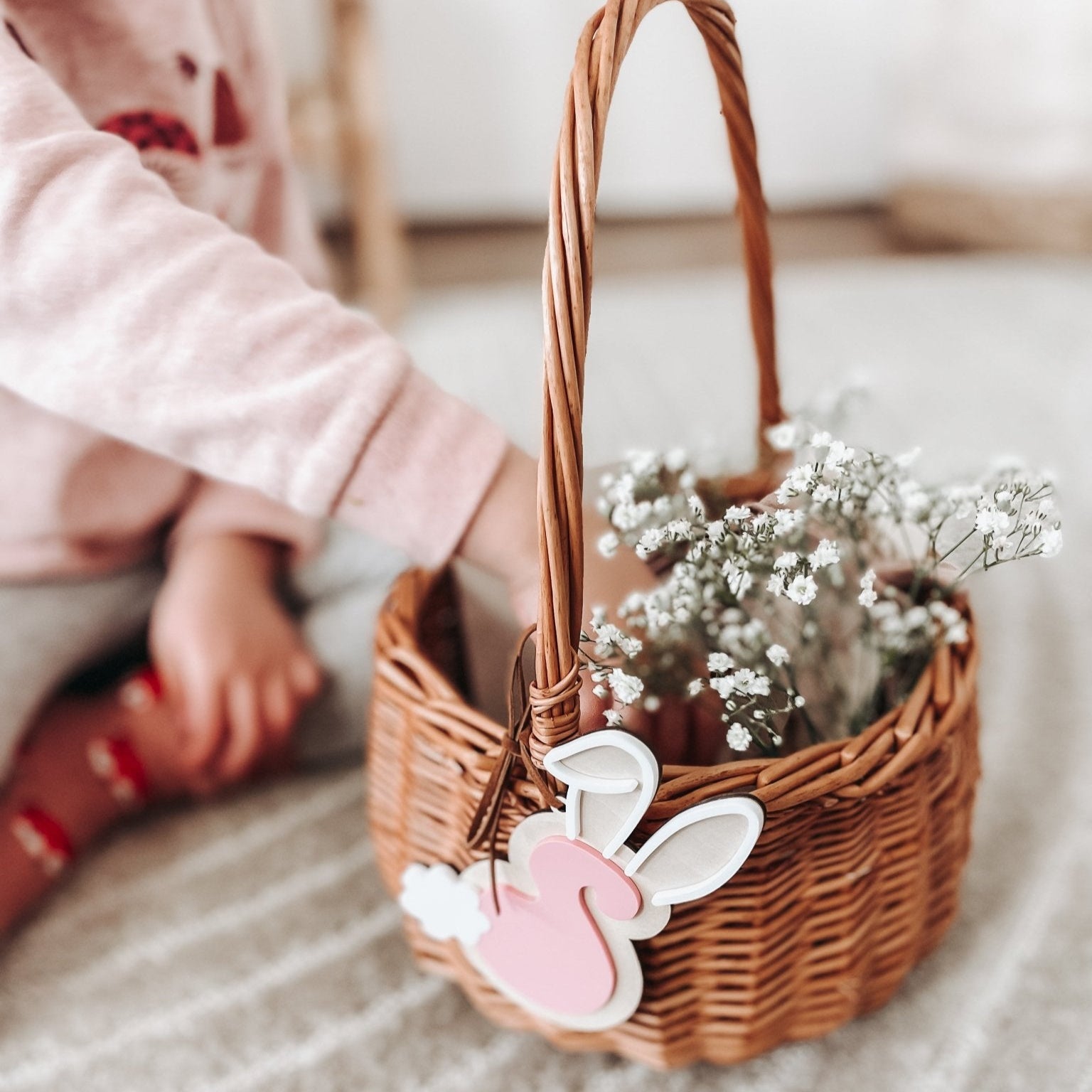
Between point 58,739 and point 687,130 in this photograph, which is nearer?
point 58,739

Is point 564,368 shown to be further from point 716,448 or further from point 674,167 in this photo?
point 674,167

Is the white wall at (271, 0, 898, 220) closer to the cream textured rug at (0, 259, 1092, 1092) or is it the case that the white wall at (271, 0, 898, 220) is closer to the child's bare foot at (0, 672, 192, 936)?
the cream textured rug at (0, 259, 1092, 1092)

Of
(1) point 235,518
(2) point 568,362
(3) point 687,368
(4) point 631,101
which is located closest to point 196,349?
(2) point 568,362

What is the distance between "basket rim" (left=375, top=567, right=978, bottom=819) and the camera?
0.42m

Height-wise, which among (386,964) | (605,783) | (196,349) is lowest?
(386,964)

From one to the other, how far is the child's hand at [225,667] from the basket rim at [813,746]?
0.23 metres

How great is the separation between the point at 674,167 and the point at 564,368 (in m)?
1.95

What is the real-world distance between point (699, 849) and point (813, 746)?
3.1 inches

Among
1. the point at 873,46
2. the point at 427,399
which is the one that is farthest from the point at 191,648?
the point at 873,46

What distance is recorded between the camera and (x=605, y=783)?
400mm

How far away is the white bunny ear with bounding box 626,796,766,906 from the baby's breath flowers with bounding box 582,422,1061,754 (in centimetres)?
3

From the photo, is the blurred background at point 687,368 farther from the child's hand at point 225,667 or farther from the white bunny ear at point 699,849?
the white bunny ear at point 699,849

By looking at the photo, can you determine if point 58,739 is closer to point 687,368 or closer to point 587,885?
point 587,885

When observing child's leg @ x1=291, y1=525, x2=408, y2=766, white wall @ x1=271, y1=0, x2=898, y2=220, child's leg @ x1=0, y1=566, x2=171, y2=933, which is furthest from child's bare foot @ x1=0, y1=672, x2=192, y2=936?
white wall @ x1=271, y1=0, x2=898, y2=220
